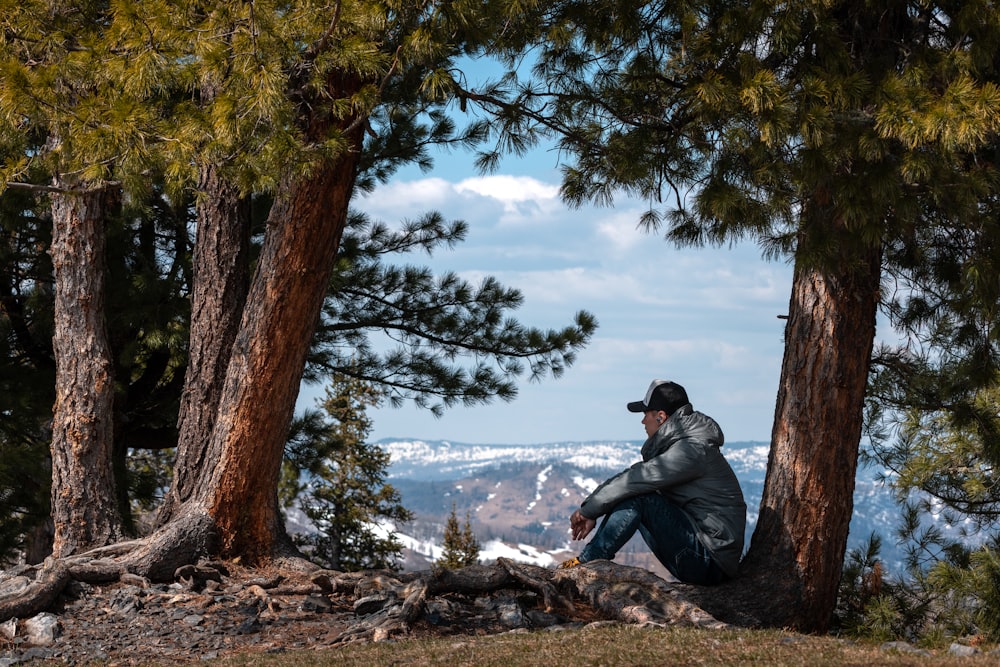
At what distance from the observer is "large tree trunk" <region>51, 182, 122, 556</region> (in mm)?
7230

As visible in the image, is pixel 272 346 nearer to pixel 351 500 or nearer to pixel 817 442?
pixel 817 442

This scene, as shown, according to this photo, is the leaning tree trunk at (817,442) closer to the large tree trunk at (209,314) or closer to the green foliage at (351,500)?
the large tree trunk at (209,314)

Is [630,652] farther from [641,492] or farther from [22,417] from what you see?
[22,417]

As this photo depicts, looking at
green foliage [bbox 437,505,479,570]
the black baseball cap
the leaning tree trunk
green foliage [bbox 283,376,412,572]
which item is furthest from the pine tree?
green foliage [bbox 437,505,479,570]

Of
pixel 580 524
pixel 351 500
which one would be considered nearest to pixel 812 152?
pixel 580 524

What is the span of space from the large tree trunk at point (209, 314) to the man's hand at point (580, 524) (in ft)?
8.76

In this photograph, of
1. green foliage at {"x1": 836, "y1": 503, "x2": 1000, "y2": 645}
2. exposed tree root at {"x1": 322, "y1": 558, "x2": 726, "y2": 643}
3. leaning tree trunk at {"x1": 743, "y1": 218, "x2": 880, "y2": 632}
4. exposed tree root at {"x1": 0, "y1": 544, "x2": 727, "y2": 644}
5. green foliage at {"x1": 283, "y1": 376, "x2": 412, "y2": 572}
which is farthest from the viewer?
green foliage at {"x1": 283, "y1": 376, "x2": 412, "y2": 572}

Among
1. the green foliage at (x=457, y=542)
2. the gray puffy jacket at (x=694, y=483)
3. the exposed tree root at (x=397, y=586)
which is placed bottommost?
the green foliage at (x=457, y=542)

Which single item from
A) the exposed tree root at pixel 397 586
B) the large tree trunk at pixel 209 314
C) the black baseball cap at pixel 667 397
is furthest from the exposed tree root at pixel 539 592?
the large tree trunk at pixel 209 314

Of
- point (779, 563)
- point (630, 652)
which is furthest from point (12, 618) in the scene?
point (779, 563)

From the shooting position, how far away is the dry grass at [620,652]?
415 centimetres

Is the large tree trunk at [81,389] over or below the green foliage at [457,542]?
over

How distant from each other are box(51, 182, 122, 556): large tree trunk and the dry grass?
10.1 ft

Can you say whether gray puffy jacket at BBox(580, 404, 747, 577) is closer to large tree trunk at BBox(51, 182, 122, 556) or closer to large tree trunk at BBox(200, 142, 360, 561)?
large tree trunk at BBox(200, 142, 360, 561)
